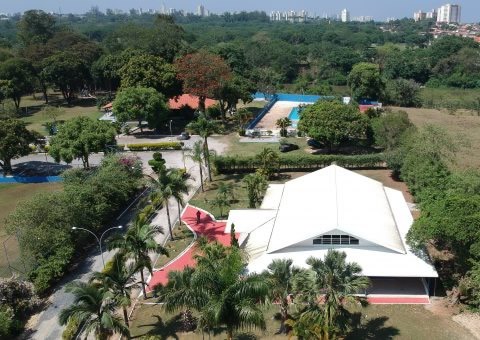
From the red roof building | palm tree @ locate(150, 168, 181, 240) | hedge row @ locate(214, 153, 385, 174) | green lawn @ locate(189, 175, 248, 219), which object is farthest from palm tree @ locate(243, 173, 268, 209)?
the red roof building

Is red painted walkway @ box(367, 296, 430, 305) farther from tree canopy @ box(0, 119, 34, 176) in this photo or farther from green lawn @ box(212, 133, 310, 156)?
tree canopy @ box(0, 119, 34, 176)

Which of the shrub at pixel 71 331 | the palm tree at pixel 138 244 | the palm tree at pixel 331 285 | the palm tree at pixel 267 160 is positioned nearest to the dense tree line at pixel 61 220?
the shrub at pixel 71 331

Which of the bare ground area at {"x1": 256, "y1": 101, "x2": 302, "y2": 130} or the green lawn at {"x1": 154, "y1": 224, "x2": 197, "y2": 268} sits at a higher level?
the bare ground area at {"x1": 256, "y1": 101, "x2": 302, "y2": 130}

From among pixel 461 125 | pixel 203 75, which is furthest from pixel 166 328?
pixel 461 125

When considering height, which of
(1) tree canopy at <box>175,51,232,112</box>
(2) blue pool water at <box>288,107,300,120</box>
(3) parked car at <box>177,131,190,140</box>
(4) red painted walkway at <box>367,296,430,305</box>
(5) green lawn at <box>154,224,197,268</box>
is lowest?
(4) red painted walkway at <box>367,296,430,305</box>

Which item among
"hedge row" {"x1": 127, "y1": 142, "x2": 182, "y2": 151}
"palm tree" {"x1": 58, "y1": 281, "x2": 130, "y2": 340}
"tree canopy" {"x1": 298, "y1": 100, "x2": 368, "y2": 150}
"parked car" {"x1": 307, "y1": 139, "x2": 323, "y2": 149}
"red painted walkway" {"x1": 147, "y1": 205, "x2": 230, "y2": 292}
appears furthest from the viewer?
"hedge row" {"x1": 127, "y1": 142, "x2": 182, "y2": 151}

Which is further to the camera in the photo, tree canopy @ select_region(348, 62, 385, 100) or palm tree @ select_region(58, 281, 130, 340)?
tree canopy @ select_region(348, 62, 385, 100)

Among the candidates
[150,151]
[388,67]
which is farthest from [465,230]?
[388,67]

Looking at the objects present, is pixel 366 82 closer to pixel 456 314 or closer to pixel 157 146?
pixel 157 146
